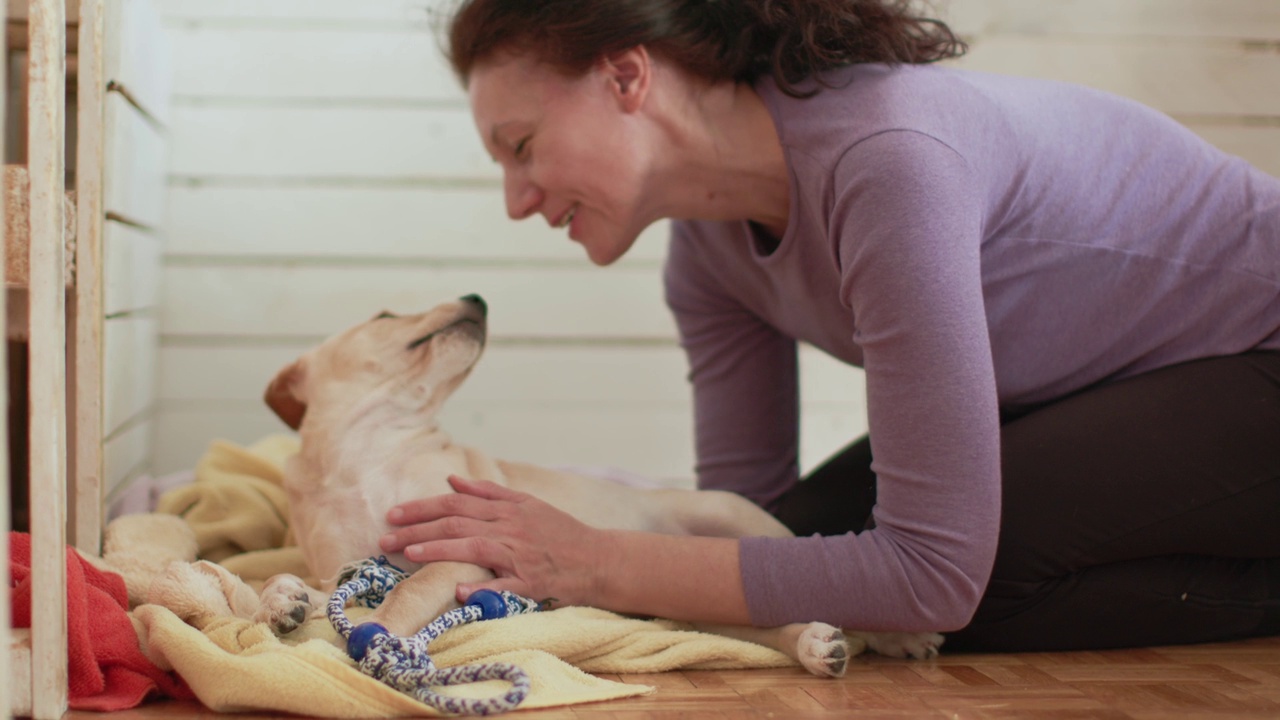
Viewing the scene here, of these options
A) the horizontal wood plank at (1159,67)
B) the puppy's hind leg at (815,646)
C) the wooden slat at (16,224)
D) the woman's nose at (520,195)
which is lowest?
the puppy's hind leg at (815,646)

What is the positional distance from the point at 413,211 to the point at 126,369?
82 cm

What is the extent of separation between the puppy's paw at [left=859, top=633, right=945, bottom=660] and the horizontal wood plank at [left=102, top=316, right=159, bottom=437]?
1.15 m

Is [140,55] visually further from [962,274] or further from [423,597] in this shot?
[962,274]

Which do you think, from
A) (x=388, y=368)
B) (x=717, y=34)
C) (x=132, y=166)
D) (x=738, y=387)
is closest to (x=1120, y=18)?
(x=738, y=387)

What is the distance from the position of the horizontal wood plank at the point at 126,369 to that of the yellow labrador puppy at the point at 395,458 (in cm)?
25

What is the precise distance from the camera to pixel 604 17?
1.55m

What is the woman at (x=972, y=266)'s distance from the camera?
1402 millimetres

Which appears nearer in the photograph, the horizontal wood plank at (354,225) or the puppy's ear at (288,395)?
the puppy's ear at (288,395)

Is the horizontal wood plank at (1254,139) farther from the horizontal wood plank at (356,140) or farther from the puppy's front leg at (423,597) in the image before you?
the puppy's front leg at (423,597)

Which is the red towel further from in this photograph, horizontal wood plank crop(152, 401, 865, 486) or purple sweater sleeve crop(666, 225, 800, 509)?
horizontal wood plank crop(152, 401, 865, 486)

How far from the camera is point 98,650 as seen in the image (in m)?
1.24

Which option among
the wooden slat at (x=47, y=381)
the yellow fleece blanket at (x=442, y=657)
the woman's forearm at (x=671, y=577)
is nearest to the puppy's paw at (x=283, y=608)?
the yellow fleece blanket at (x=442, y=657)

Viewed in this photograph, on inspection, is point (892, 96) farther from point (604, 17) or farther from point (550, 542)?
point (550, 542)

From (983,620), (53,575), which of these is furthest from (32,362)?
(983,620)
